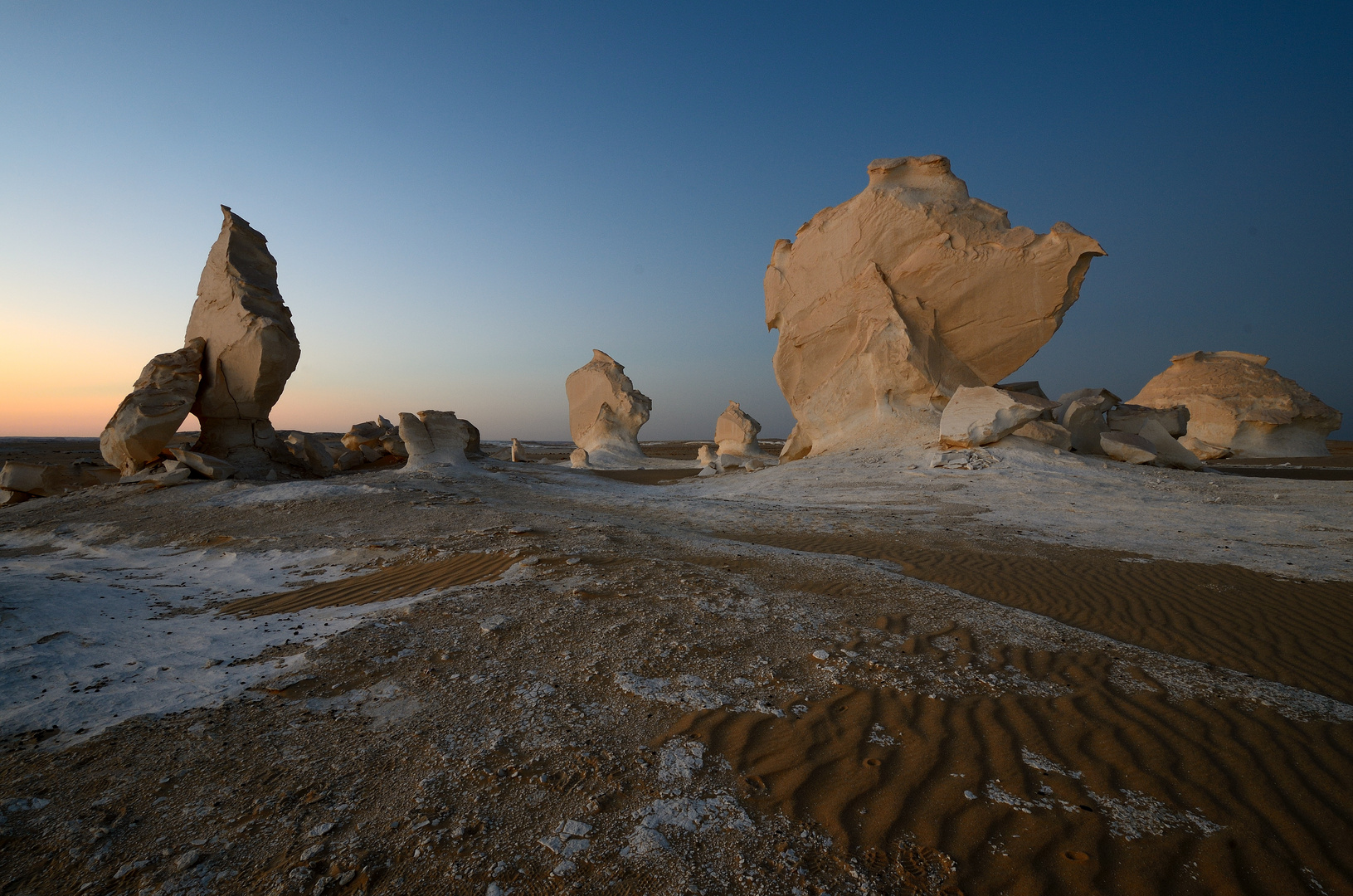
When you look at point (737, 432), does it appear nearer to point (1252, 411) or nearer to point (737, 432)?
point (737, 432)

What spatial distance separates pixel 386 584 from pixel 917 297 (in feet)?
54.2

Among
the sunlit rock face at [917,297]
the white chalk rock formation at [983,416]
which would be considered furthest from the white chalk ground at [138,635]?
the sunlit rock face at [917,297]

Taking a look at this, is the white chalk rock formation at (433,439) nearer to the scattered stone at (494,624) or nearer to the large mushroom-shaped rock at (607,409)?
the scattered stone at (494,624)

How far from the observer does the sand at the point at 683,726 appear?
1.85 meters

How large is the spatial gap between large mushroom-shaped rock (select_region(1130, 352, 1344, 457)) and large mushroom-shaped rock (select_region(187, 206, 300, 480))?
32.0 meters

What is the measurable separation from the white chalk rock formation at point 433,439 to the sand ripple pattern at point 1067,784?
41.0 ft

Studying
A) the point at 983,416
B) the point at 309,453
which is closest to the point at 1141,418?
the point at 983,416

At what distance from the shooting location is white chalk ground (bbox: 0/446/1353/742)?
122 inches

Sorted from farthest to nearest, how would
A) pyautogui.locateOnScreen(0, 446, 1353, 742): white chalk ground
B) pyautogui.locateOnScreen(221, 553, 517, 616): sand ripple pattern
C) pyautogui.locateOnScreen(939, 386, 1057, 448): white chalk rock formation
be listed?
pyautogui.locateOnScreen(939, 386, 1057, 448): white chalk rock formation
pyautogui.locateOnScreen(221, 553, 517, 616): sand ripple pattern
pyautogui.locateOnScreen(0, 446, 1353, 742): white chalk ground

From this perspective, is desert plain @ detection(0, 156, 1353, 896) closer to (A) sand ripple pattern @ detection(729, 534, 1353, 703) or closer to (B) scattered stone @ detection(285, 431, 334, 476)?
(A) sand ripple pattern @ detection(729, 534, 1353, 703)

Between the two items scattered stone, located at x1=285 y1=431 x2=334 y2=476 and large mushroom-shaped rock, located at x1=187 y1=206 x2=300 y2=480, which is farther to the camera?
scattered stone, located at x1=285 y1=431 x2=334 y2=476

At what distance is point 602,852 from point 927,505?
32.0 ft

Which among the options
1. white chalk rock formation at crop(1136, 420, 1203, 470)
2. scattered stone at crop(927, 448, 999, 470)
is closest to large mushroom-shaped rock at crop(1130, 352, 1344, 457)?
white chalk rock formation at crop(1136, 420, 1203, 470)

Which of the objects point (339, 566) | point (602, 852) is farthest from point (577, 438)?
point (602, 852)
